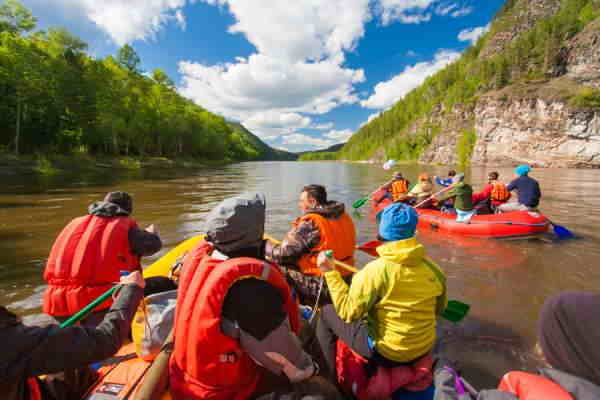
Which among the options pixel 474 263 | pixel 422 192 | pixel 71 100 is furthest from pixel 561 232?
pixel 71 100

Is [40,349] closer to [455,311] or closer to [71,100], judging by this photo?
[455,311]

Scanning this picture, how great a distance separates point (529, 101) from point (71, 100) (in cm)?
6395

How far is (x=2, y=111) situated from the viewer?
22.4 meters

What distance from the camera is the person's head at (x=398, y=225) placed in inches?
78.7

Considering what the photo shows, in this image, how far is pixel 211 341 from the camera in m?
1.47

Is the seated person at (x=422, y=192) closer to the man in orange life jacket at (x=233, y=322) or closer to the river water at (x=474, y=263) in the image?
the river water at (x=474, y=263)

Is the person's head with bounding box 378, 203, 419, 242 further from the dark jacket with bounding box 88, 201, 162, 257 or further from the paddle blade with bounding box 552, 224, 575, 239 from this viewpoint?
the paddle blade with bounding box 552, 224, 575, 239

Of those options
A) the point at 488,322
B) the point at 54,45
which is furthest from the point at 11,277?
the point at 54,45

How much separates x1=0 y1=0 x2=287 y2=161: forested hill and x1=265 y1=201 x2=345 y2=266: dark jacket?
3057cm

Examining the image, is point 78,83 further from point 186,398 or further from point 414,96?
point 414,96

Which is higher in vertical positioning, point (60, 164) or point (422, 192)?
point (60, 164)

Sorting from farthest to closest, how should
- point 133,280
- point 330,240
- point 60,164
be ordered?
point 60,164 < point 330,240 < point 133,280

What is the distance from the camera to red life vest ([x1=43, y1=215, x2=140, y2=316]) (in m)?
2.53

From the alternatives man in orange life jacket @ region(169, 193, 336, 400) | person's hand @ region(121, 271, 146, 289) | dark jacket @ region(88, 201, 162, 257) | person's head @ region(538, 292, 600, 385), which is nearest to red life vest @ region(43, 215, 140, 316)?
dark jacket @ region(88, 201, 162, 257)
